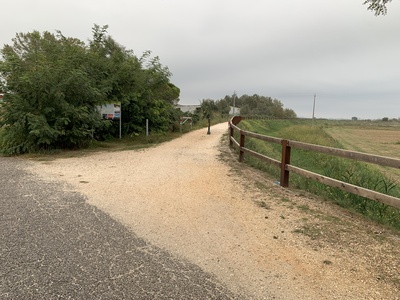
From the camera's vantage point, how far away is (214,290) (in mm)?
2912

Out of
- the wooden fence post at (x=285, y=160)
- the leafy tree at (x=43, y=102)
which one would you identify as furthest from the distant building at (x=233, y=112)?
the wooden fence post at (x=285, y=160)

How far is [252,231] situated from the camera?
14.3 ft

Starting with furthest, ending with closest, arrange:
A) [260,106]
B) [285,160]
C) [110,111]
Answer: [260,106] → [110,111] → [285,160]

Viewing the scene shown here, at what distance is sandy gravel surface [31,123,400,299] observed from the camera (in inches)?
121

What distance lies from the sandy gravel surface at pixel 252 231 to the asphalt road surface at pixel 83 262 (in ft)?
0.86

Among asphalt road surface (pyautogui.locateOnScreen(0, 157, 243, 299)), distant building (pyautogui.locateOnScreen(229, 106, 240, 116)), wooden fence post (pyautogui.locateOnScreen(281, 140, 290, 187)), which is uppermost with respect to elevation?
distant building (pyautogui.locateOnScreen(229, 106, 240, 116))

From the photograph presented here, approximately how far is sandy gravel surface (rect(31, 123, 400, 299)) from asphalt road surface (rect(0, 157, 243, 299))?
26 cm

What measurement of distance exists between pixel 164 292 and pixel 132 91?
46.6 ft

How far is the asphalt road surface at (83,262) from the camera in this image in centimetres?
285

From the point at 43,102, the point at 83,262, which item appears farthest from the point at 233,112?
the point at 83,262

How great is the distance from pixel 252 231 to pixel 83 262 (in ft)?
7.37

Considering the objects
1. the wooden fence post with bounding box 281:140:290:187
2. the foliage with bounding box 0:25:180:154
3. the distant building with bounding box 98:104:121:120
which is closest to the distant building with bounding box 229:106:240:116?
the distant building with bounding box 98:104:121:120

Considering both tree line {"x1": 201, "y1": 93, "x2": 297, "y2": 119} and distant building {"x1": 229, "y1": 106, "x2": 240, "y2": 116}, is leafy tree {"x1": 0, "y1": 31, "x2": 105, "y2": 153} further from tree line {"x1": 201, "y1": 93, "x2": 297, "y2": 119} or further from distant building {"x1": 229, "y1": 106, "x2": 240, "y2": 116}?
tree line {"x1": 201, "y1": 93, "x2": 297, "y2": 119}

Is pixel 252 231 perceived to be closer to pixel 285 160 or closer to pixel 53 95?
pixel 285 160
